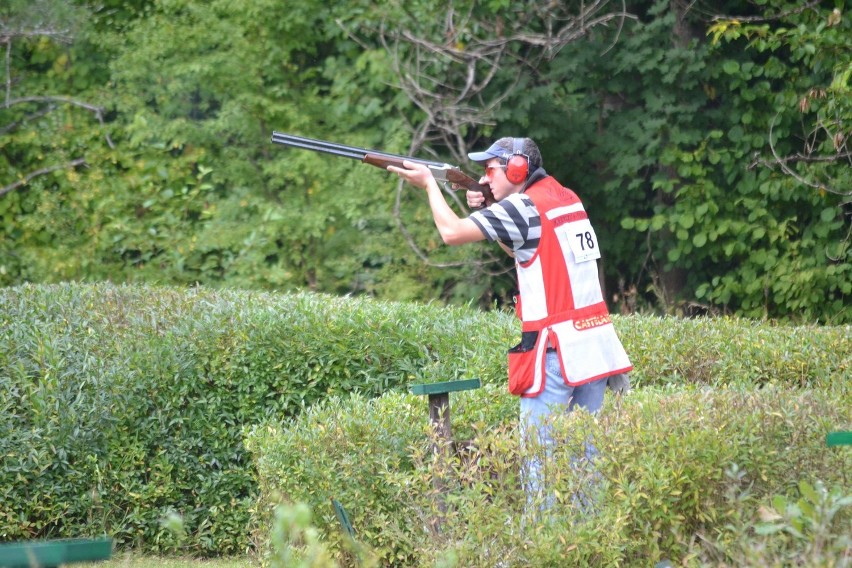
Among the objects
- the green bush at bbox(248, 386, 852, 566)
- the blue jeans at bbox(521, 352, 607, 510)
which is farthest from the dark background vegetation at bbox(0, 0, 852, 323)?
the green bush at bbox(248, 386, 852, 566)

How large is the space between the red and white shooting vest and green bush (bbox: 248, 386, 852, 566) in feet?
0.82

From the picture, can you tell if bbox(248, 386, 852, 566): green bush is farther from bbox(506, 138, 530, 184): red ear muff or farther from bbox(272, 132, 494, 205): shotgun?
bbox(272, 132, 494, 205): shotgun

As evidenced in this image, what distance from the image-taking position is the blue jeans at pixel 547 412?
4496 mm

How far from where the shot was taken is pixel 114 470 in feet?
20.3

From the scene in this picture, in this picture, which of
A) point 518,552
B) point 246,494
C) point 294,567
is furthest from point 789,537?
point 246,494

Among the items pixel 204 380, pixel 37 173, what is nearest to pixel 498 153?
pixel 204 380

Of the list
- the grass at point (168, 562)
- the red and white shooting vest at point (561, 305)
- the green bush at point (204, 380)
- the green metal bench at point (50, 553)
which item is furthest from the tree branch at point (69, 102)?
the green metal bench at point (50, 553)

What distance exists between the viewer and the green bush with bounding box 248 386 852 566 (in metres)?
4.21

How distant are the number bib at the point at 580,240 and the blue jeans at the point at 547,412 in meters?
0.48

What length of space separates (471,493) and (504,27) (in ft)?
25.2

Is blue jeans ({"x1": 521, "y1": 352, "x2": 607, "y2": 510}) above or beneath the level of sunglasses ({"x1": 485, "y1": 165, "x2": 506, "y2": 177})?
beneath

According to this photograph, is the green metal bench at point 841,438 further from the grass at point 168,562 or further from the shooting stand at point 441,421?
the grass at point 168,562

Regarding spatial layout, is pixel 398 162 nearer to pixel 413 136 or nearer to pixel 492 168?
pixel 492 168

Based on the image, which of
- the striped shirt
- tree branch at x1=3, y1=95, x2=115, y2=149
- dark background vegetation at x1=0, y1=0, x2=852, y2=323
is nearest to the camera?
the striped shirt
